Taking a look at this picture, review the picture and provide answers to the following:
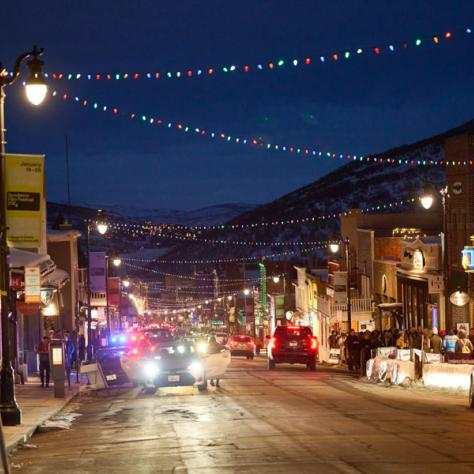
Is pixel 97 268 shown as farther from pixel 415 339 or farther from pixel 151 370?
pixel 151 370

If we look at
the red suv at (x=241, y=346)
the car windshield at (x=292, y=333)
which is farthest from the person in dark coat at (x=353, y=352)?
the red suv at (x=241, y=346)

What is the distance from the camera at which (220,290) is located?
559ft

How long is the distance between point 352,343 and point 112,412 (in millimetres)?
23134

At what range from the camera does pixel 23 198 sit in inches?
797

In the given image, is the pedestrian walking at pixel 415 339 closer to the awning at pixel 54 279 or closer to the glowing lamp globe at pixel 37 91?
the awning at pixel 54 279

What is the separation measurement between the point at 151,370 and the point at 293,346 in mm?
15001

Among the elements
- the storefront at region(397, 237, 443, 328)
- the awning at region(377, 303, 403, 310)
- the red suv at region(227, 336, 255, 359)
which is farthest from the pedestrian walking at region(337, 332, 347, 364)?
the red suv at region(227, 336, 255, 359)

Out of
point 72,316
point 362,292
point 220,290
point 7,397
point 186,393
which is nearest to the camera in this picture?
point 7,397

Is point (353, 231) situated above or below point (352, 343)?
above

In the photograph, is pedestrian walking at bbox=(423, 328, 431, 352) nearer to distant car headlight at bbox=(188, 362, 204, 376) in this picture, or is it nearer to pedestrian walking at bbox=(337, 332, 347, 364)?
distant car headlight at bbox=(188, 362, 204, 376)

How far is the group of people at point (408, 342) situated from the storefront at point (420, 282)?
319 centimetres

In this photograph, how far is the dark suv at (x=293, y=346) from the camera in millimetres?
42281

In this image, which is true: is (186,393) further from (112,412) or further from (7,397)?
(7,397)

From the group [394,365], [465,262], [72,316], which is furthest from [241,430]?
[72,316]
